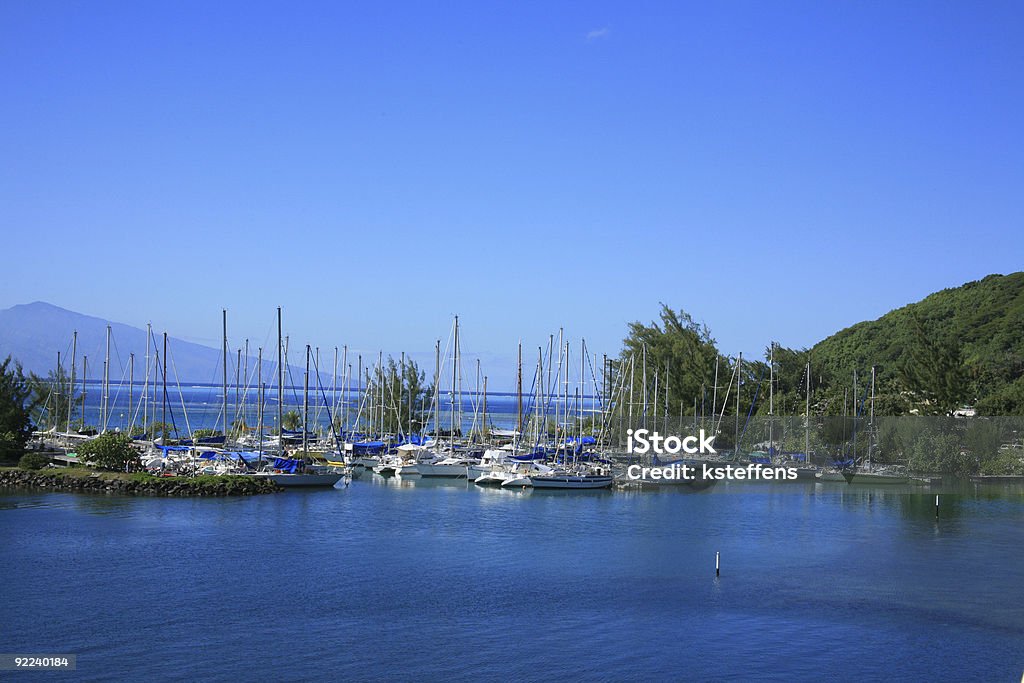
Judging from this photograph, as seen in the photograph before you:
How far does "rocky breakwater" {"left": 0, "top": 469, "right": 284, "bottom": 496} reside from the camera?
59.8 meters

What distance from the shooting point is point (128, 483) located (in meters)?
60.5

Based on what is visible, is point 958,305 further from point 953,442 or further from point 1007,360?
point 953,442

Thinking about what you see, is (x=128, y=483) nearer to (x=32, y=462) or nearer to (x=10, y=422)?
(x=32, y=462)

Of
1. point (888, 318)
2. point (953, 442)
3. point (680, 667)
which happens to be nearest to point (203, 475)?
point (680, 667)

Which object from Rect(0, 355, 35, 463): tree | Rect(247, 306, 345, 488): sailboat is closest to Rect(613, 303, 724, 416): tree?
Rect(247, 306, 345, 488): sailboat

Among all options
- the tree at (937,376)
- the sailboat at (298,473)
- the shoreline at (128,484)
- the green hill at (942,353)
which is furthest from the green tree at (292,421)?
the tree at (937,376)

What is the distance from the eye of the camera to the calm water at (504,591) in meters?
A: 27.3

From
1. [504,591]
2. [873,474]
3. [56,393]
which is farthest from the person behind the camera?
[56,393]

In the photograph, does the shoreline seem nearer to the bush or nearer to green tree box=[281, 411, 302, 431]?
the bush

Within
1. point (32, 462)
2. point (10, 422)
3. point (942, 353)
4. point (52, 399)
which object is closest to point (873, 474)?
point (942, 353)

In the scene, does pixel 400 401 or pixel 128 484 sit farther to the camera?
pixel 400 401

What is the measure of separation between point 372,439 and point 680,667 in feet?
234

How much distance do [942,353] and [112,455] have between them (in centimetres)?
6429

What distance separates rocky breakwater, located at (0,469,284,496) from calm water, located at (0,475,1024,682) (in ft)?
6.64
